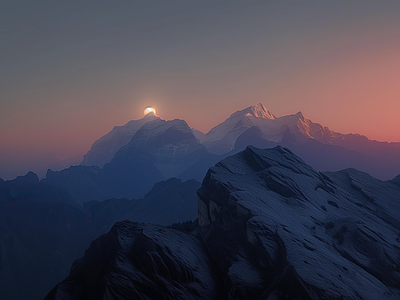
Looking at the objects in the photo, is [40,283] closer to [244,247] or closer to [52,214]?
[52,214]

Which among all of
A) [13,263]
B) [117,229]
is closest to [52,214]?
[13,263]

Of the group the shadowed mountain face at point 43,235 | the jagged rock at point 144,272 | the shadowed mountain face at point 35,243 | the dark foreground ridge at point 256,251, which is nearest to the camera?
the dark foreground ridge at point 256,251

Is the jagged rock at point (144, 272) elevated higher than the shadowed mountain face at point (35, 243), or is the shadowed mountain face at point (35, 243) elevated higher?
the jagged rock at point (144, 272)

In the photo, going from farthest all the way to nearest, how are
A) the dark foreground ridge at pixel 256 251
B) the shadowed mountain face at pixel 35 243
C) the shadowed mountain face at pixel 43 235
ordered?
the shadowed mountain face at pixel 43 235, the shadowed mountain face at pixel 35 243, the dark foreground ridge at pixel 256 251

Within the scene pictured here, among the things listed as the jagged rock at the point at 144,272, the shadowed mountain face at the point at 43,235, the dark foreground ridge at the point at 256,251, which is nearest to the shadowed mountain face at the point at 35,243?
the shadowed mountain face at the point at 43,235

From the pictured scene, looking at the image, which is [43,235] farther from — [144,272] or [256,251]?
[256,251]

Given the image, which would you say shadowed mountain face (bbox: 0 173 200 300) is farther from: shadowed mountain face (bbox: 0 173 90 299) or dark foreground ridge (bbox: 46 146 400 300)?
dark foreground ridge (bbox: 46 146 400 300)

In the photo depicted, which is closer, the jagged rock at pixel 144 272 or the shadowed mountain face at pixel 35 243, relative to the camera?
the jagged rock at pixel 144 272

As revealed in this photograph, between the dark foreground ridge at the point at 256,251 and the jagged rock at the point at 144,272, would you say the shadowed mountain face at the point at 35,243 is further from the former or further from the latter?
the dark foreground ridge at the point at 256,251

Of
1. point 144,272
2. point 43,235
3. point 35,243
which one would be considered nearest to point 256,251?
point 144,272
